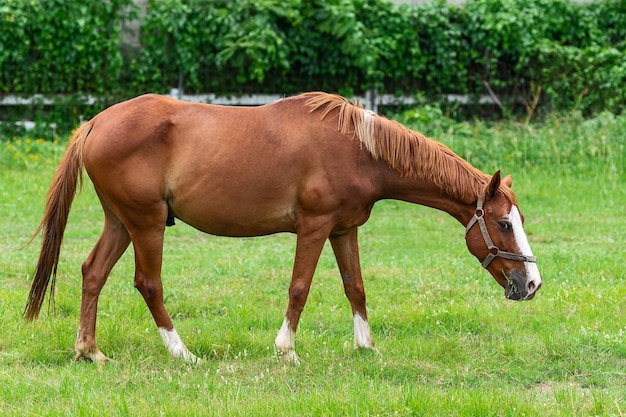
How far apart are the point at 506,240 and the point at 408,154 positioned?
82 cm

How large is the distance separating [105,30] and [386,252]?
7648mm

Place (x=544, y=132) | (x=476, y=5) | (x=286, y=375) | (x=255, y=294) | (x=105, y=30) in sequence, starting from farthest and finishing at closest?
(x=476, y=5) < (x=105, y=30) < (x=544, y=132) < (x=255, y=294) < (x=286, y=375)

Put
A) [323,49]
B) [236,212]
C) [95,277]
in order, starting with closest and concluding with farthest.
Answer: [236,212], [95,277], [323,49]

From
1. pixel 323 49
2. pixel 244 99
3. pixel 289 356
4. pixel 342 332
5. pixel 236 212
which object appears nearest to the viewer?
pixel 289 356

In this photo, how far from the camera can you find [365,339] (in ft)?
18.4

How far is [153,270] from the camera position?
540 centimetres

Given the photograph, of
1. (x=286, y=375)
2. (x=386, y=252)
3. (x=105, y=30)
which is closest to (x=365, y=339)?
(x=286, y=375)

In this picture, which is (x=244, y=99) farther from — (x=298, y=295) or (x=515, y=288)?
(x=515, y=288)

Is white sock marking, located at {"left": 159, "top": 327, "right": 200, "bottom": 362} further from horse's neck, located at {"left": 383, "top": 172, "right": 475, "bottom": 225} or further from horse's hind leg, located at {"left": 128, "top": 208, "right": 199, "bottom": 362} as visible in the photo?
horse's neck, located at {"left": 383, "top": 172, "right": 475, "bottom": 225}

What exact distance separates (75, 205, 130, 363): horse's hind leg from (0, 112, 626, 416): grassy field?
0.17 metres

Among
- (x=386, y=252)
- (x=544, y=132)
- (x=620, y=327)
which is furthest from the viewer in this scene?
(x=544, y=132)

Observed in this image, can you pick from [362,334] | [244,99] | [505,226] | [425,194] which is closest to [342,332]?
[362,334]

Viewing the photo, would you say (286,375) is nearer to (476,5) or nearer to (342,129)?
(342,129)

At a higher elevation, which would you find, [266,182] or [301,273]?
[266,182]
